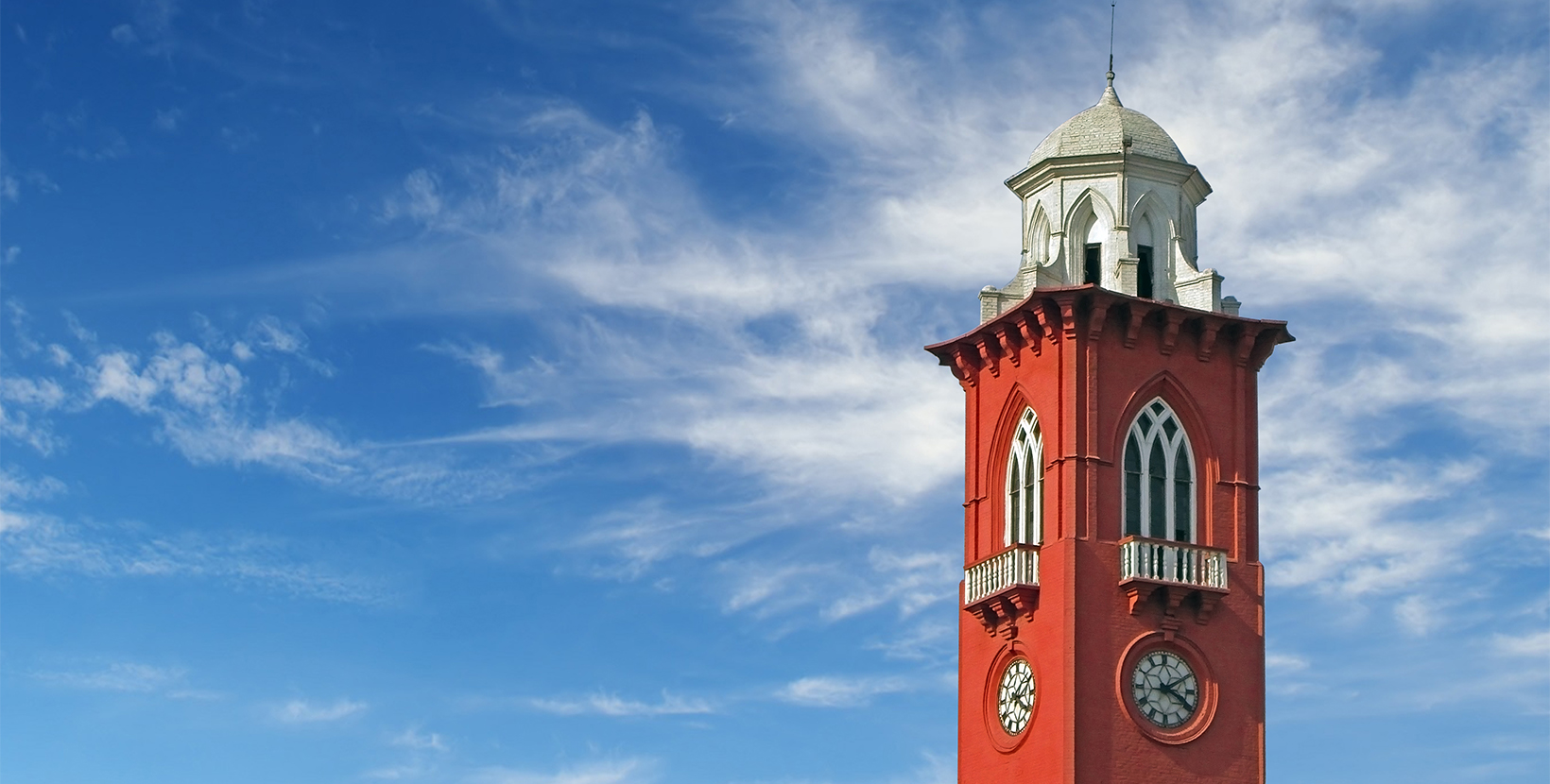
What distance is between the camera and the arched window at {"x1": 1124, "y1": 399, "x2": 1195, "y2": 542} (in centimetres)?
5391

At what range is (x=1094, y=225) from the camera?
5675 cm

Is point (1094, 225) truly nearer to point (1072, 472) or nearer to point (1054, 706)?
point (1072, 472)

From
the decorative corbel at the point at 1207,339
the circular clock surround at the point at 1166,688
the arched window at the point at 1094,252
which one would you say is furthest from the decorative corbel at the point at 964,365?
Answer: the circular clock surround at the point at 1166,688

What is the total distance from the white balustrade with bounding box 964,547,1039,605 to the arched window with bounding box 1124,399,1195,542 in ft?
7.62

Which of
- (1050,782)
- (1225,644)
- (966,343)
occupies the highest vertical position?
(966,343)

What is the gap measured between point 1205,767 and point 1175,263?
39.4 feet

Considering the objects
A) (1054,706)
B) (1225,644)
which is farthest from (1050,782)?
(1225,644)

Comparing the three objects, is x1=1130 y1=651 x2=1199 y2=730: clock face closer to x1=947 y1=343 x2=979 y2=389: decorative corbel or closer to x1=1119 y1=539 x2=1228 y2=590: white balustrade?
x1=1119 y1=539 x2=1228 y2=590: white balustrade

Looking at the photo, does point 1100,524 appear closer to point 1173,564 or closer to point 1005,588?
point 1173,564

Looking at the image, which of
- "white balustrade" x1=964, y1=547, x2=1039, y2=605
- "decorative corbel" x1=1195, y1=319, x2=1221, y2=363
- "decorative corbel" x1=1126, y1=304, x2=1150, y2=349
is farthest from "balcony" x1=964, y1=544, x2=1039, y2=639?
"decorative corbel" x1=1195, y1=319, x2=1221, y2=363

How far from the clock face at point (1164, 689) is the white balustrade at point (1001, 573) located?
3.08 metres

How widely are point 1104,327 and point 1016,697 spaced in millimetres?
8584

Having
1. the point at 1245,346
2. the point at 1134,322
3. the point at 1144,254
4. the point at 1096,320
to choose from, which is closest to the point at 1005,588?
the point at 1096,320

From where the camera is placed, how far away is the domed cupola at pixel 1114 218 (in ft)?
183
